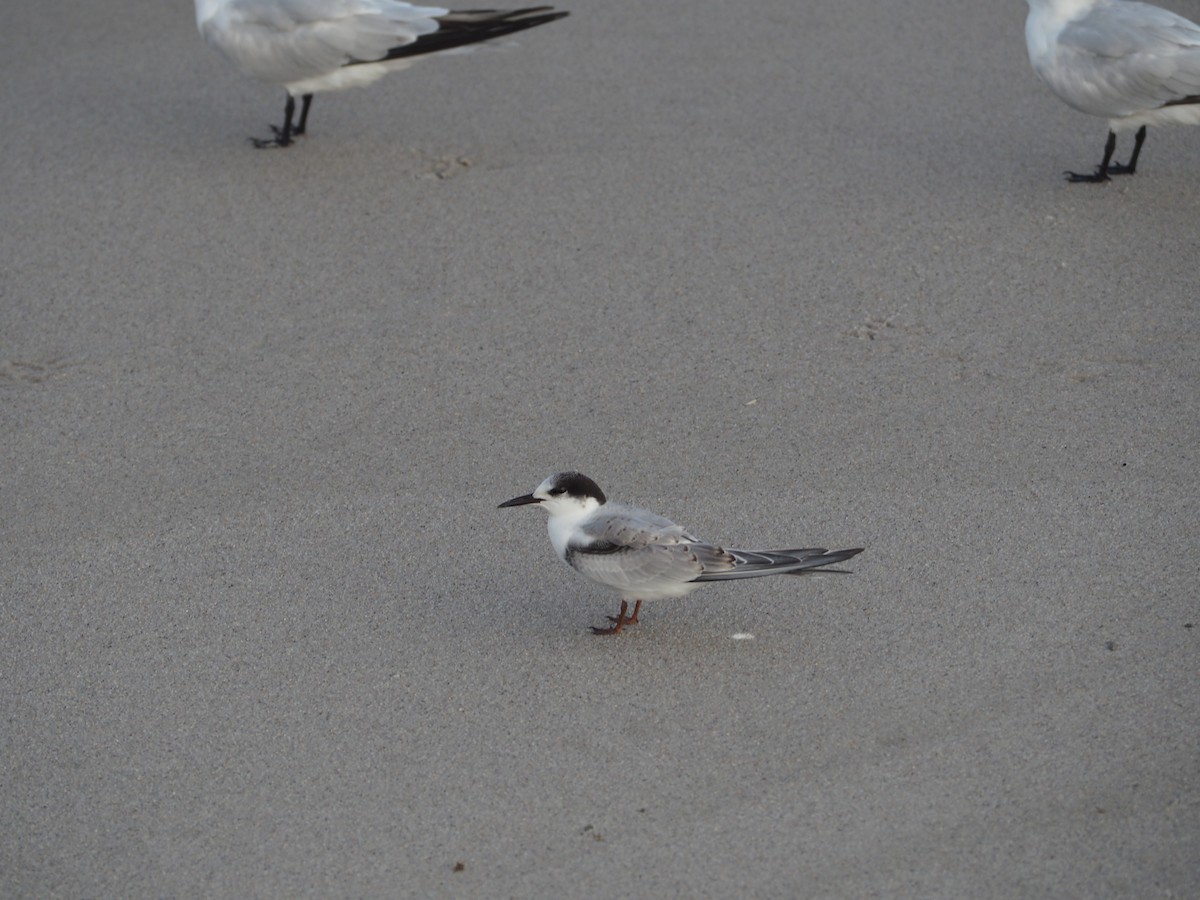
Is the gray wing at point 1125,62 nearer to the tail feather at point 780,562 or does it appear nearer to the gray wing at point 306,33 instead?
the gray wing at point 306,33

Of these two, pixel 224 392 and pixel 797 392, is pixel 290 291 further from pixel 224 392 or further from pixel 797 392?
pixel 797 392

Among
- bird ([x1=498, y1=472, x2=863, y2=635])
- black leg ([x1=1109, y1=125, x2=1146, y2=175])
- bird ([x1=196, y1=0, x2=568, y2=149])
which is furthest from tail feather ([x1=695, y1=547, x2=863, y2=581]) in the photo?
bird ([x1=196, y1=0, x2=568, y2=149])

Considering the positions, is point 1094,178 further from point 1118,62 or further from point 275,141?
point 275,141

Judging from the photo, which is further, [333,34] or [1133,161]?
[333,34]

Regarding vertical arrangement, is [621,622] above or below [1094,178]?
below

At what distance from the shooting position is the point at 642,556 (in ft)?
11.5

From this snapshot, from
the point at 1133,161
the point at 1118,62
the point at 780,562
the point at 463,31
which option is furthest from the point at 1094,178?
the point at 780,562

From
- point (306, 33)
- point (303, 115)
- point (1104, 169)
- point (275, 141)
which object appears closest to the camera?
point (1104, 169)

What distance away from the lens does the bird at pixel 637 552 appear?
347 cm

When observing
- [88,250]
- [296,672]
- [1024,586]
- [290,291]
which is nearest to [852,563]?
[1024,586]

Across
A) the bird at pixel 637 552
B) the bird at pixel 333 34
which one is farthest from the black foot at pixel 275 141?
the bird at pixel 637 552

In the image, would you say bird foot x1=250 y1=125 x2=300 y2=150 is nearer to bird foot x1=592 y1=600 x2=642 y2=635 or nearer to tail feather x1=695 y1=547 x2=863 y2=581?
bird foot x1=592 y1=600 x2=642 y2=635

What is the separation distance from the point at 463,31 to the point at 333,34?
0.58 metres

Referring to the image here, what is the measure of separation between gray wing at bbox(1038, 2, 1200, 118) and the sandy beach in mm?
404
